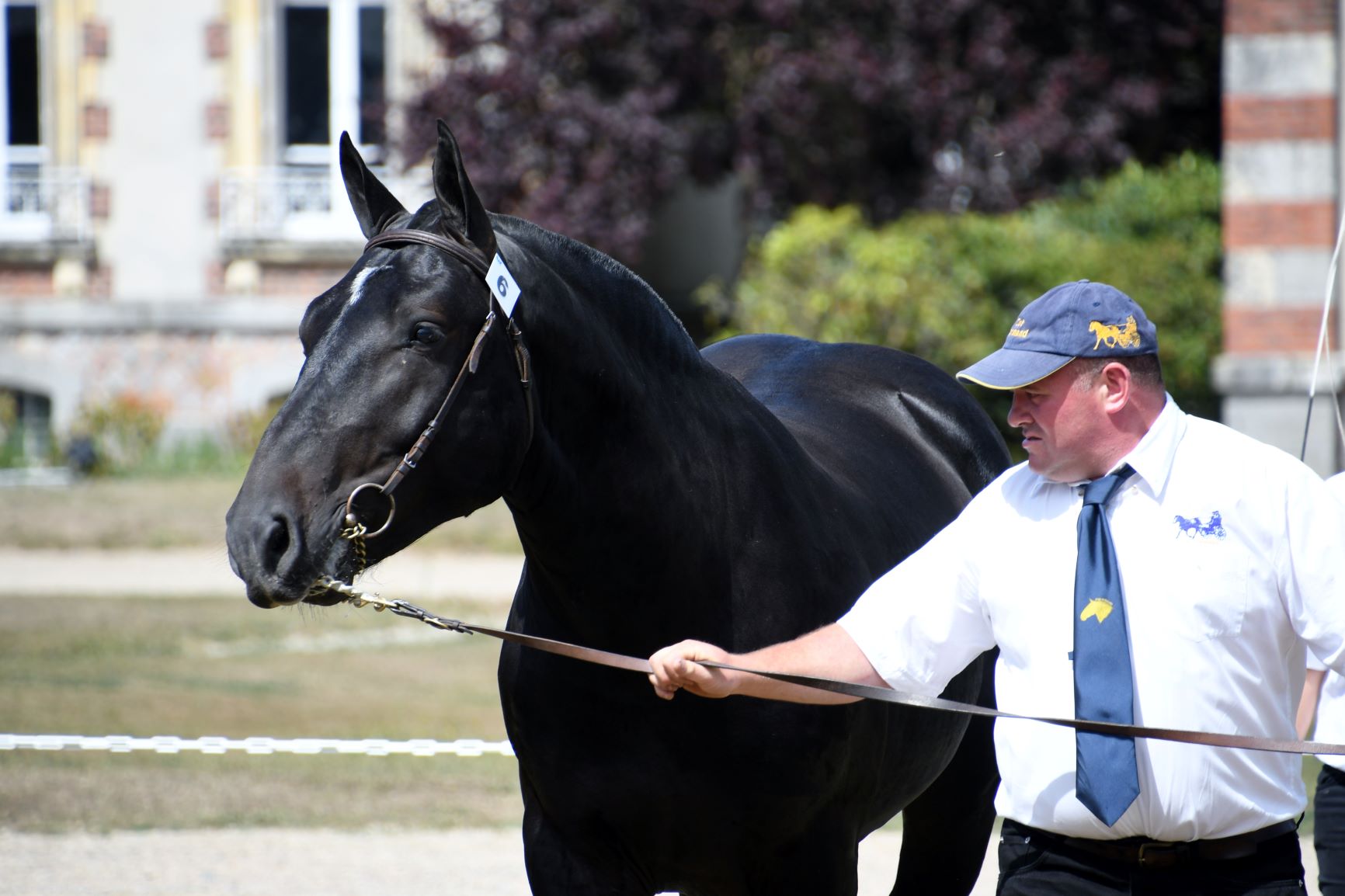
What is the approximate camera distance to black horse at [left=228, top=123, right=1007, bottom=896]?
2771 mm

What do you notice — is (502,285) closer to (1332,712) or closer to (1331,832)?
(1332,712)

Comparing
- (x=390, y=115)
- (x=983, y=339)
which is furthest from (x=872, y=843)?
(x=390, y=115)

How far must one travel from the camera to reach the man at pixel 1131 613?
8.91 ft

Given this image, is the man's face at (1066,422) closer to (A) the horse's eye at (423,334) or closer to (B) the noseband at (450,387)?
(B) the noseband at (450,387)

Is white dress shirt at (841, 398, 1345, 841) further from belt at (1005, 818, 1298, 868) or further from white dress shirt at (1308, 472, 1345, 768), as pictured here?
white dress shirt at (1308, 472, 1345, 768)

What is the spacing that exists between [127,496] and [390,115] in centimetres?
425

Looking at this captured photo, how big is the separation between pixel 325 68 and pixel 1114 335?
49.3 ft

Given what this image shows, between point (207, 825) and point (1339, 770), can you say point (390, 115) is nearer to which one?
point (207, 825)

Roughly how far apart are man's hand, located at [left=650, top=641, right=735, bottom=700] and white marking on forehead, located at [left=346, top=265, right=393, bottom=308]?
32.8 inches

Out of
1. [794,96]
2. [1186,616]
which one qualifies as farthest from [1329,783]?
[794,96]

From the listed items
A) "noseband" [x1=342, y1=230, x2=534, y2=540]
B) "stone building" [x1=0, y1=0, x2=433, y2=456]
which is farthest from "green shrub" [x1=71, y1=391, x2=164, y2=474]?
"noseband" [x1=342, y1=230, x2=534, y2=540]

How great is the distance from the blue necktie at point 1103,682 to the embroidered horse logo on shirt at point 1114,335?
34 centimetres

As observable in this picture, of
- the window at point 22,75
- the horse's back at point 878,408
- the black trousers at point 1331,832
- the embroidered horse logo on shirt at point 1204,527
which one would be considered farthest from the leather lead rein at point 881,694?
the window at point 22,75

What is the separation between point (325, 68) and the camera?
54.7 ft
